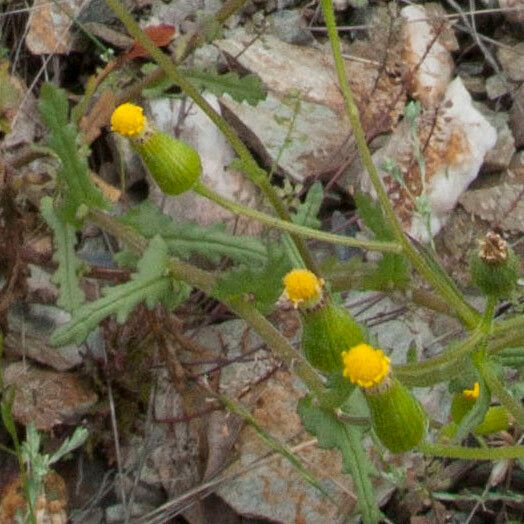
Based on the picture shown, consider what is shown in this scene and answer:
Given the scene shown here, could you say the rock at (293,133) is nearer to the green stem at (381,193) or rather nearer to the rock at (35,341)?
the rock at (35,341)

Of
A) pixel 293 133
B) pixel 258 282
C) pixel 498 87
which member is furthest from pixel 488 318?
pixel 498 87

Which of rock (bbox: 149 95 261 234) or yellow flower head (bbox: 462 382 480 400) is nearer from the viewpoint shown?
yellow flower head (bbox: 462 382 480 400)

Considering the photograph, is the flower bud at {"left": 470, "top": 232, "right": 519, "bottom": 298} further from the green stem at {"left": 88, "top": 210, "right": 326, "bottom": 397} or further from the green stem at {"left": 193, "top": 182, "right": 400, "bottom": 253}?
the green stem at {"left": 88, "top": 210, "right": 326, "bottom": 397}

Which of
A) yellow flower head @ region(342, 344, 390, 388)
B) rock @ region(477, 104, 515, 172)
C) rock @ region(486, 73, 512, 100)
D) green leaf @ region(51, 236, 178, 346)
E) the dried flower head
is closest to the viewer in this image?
yellow flower head @ region(342, 344, 390, 388)

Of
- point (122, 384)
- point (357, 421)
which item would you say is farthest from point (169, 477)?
point (357, 421)

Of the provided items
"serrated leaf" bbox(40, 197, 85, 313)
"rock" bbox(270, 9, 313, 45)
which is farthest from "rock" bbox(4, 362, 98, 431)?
"rock" bbox(270, 9, 313, 45)

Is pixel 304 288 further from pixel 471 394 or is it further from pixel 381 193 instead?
pixel 471 394

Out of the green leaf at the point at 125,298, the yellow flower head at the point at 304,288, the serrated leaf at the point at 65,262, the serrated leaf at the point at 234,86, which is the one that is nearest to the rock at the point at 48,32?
the serrated leaf at the point at 234,86
